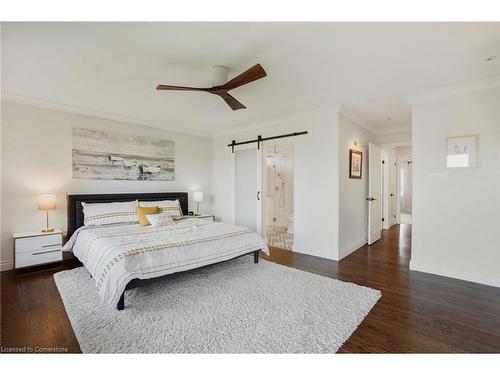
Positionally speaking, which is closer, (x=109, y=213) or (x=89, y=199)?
(x=109, y=213)

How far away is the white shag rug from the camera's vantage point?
177 cm

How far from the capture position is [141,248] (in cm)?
243

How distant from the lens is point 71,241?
346cm

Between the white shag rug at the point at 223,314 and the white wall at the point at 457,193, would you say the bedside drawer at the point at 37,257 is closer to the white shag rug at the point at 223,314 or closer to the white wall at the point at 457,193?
the white shag rug at the point at 223,314

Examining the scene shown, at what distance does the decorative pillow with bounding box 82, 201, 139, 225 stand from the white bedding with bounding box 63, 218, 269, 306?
0.51 ft

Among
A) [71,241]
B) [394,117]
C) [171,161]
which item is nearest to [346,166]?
[394,117]

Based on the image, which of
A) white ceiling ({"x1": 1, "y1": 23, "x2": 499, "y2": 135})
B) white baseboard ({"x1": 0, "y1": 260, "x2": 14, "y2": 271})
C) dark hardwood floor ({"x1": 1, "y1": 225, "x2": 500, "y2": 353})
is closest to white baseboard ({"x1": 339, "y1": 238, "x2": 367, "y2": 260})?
dark hardwood floor ({"x1": 1, "y1": 225, "x2": 500, "y2": 353})

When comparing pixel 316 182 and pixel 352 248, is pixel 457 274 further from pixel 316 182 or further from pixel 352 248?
pixel 316 182

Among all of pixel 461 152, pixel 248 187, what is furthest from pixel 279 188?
pixel 461 152

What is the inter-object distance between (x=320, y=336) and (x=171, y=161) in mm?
4355

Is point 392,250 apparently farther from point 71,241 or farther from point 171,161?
point 71,241

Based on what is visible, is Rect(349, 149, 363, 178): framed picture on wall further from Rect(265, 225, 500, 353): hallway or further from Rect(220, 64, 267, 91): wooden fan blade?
Rect(220, 64, 267, 91): wooden fan blade

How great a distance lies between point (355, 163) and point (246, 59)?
3015 mm
